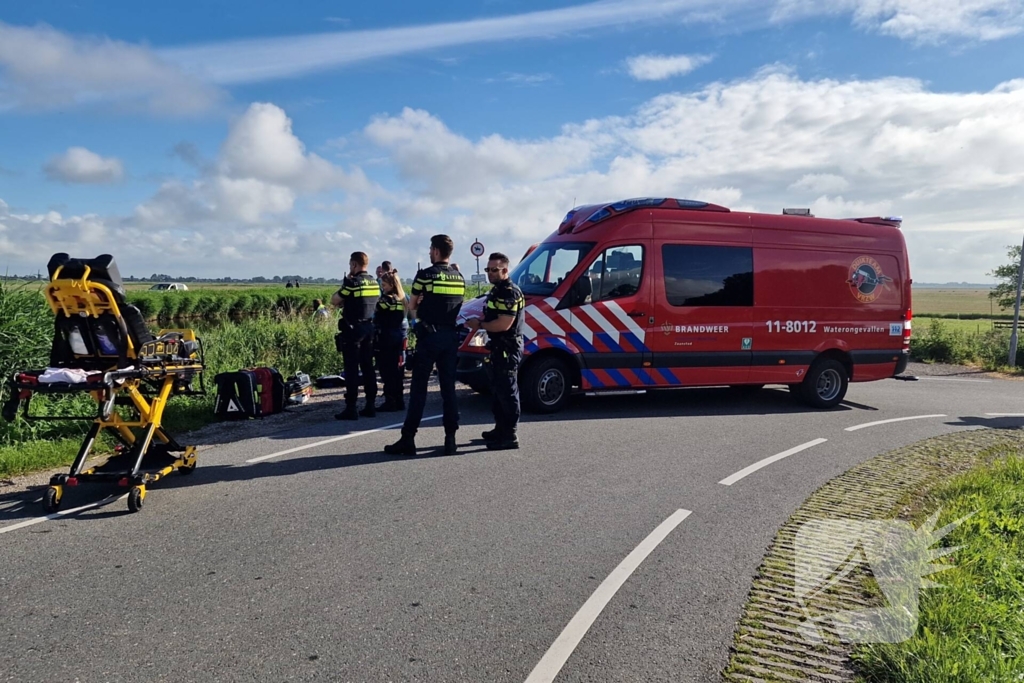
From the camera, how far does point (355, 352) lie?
8969mm

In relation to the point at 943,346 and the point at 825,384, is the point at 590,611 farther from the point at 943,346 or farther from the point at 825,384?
the point at 943,346

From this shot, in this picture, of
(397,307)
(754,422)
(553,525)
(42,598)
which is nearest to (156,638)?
(42,598)

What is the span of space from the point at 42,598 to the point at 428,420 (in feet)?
17.9

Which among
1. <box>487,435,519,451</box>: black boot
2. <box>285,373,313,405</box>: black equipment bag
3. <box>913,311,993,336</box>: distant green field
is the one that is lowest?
<box>487,435,519,451</box>: black boot

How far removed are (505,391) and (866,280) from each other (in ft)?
21.1

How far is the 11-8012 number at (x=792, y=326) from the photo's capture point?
10.4 meters

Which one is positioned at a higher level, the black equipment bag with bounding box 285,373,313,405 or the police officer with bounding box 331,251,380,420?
the police officer with bounding box 331,251,380,420

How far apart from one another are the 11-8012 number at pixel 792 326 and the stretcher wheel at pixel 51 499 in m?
8.71

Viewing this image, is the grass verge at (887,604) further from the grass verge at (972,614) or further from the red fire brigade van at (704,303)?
the red fire brigade van at (704,303)

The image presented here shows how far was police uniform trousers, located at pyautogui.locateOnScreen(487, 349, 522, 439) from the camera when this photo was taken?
750cm

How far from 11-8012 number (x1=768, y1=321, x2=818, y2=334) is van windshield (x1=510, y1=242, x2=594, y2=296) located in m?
3.04

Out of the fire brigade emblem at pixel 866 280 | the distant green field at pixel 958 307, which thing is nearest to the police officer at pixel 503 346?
the fire brigade emblem at pixel 866 280
